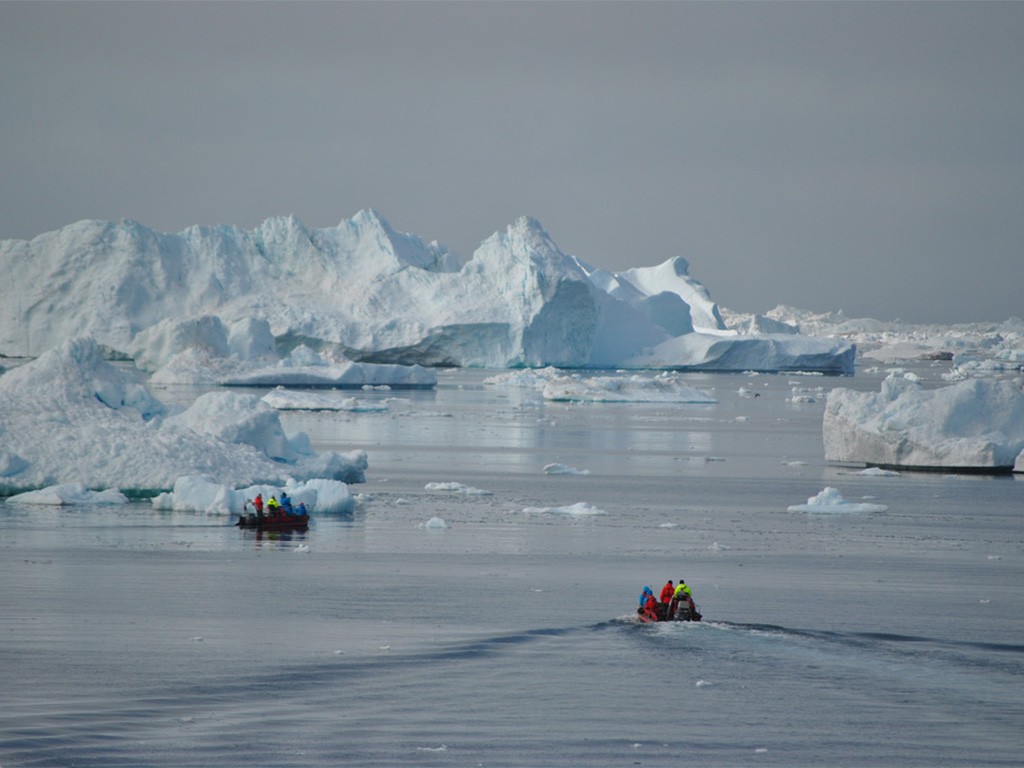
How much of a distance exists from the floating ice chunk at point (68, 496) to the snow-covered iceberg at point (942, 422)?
12.4m

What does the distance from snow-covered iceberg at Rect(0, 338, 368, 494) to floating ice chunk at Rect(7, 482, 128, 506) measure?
148 mm

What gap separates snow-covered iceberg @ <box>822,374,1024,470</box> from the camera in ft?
74.6

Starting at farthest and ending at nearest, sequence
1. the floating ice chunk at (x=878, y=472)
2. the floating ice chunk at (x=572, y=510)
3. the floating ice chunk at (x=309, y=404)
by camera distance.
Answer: the floating ice chunk at (x=309, y=404), the floating ice chunk at (x=878, y=472), the floating ice chunk at (x=572, y=510)

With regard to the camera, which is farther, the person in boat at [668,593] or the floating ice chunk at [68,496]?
the floating ice chunk at [68,496]

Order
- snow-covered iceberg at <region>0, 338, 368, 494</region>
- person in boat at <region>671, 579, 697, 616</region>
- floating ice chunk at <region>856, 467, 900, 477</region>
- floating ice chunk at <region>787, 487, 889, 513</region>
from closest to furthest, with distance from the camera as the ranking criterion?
person in boat at <region>671, 579, 697, 616</region>
snow-covered iceberg at <region>0, 338, 368, 494</region>
floating ice chunk at <region>787, 487, 889, 513</region>
floating ice chunk at <region>856, 467, 900, 477</region>

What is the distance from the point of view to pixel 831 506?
18.3 meters

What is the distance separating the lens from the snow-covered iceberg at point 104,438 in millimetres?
16734

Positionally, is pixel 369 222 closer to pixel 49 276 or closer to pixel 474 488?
pixel 49 276

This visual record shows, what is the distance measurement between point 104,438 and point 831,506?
9308 mm

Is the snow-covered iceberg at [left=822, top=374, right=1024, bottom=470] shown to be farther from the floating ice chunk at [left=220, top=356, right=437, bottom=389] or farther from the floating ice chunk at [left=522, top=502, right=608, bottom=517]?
the floating ice chunk at [left=220, top=356, right=437, bottom=389]

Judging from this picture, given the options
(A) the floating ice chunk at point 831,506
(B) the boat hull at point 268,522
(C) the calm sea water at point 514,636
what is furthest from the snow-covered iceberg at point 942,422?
(B) the boat hull at point 268,522

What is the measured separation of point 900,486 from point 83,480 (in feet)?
40.3

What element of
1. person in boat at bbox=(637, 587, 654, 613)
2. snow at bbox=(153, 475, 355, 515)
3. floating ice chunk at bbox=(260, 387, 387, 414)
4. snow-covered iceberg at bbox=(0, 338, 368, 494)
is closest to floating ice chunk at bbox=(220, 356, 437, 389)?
floating ice chunk at bbox=(260, 387, 387, 414)

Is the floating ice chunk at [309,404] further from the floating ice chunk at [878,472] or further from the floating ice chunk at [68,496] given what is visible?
the floating ice chunk at [68,496]
